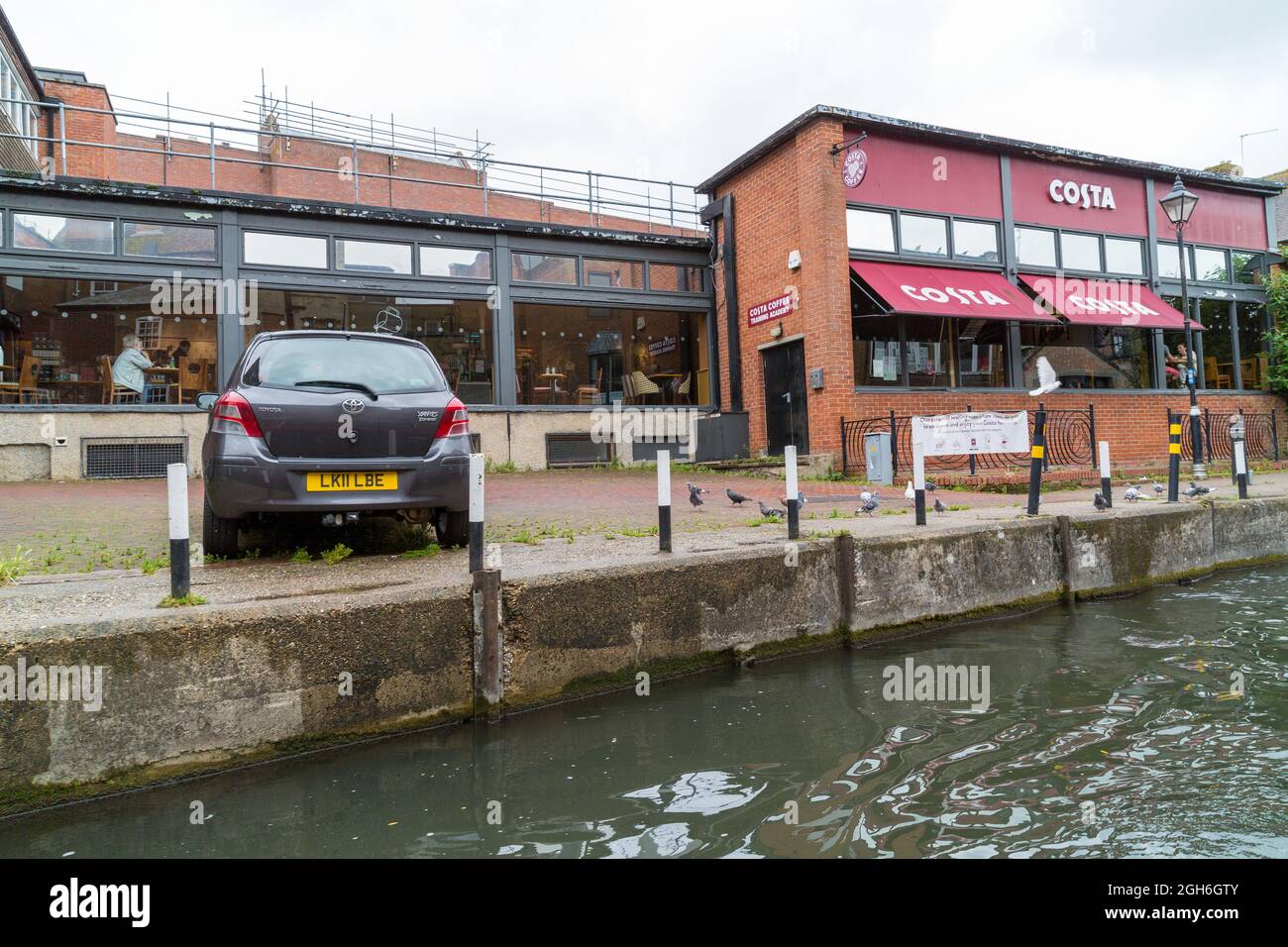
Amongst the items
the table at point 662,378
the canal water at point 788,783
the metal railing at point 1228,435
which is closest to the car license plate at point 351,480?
the canal water at point 788,783

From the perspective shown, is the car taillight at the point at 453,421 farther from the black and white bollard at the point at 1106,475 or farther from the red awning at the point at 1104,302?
the red awning at the point at 1104,302

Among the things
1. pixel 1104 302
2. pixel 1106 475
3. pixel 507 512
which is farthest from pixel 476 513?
pixel 1104 302

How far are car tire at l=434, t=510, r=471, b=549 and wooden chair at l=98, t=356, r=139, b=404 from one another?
9867mm

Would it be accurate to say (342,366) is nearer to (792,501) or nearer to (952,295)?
(792,501)

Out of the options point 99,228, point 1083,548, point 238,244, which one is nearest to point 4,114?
point 99,228

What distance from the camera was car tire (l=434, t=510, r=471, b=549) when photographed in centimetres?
530

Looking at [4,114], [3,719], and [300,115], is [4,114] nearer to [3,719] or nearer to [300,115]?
[300,115]

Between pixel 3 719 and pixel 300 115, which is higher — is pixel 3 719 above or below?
below

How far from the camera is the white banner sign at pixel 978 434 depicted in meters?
9.80

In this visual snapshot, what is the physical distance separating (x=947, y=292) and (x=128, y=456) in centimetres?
1388

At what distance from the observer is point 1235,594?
21.7ft

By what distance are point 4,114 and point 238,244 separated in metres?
6.92

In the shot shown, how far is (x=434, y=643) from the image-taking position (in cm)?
374

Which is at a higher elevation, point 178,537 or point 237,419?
point 237,419
